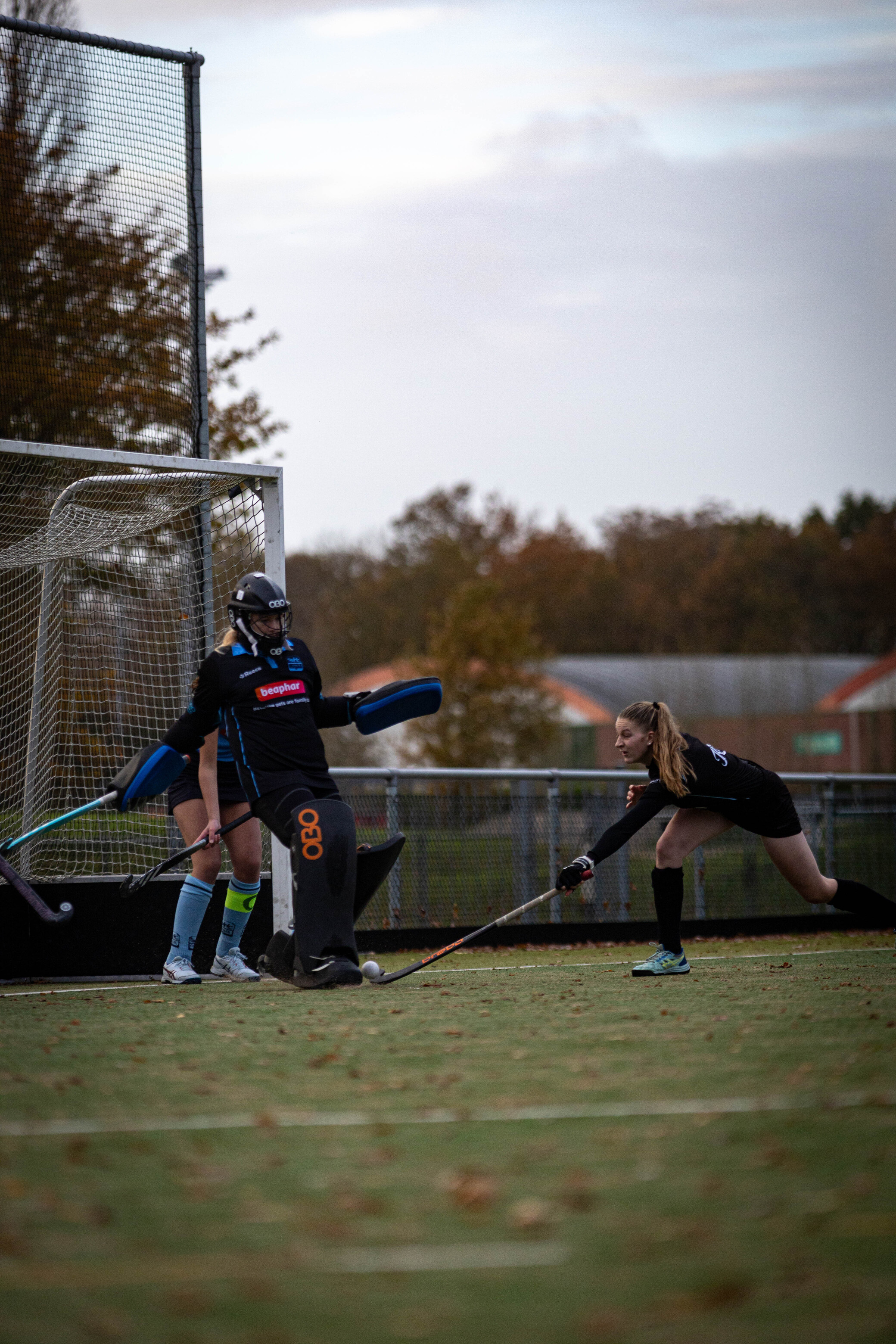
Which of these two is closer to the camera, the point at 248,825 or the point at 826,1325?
the point at 826,1325


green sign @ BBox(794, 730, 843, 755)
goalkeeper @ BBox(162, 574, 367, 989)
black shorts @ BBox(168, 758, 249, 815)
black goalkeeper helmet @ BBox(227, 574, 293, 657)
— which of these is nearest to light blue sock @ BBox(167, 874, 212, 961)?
black shorts @ BBox(168, 758, 249, 815)

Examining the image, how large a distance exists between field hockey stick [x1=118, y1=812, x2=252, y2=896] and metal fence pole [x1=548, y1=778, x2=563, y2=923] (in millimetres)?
4203

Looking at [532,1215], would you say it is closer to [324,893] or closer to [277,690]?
[324,893]

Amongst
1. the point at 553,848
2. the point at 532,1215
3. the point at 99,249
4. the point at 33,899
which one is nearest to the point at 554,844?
the point at 553,848

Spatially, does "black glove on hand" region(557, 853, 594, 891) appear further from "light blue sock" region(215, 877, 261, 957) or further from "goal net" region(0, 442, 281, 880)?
"goal net" region(0, 442, 281, 880)

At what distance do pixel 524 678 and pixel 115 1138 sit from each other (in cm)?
3352

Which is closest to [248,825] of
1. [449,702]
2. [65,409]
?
[65,409]

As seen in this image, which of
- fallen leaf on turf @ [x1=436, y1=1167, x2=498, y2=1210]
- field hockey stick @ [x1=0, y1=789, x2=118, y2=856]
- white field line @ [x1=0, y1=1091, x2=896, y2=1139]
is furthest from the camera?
field hockey stick @ [x1=0, y1=789, x2=118, y2=856]

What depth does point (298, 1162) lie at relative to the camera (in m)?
3.45

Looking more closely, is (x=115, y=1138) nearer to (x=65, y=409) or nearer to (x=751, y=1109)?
(x=751, y=1109)

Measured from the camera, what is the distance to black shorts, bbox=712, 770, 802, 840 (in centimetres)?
796

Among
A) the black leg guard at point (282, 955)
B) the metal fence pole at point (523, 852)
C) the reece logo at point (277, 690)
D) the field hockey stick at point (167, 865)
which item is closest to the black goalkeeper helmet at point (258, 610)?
the reece logo at point (277, 690)

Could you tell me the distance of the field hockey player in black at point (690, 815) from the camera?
7.71 m

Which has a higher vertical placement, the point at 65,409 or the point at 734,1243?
the point at 65,409
